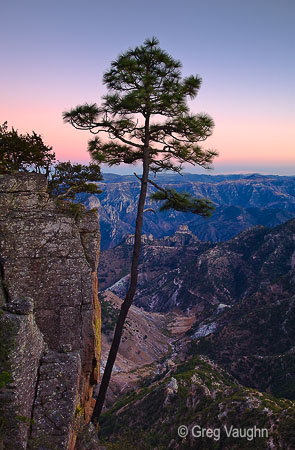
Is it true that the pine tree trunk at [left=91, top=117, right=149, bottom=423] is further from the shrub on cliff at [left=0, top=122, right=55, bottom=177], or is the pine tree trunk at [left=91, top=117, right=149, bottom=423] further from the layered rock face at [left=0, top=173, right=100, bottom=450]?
the shrub on cliff at [left=0, top=122, right=55, bottom=177]

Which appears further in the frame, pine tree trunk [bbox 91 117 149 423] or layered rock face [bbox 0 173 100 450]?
pine tree trunk [bbox 91 117 149 423]

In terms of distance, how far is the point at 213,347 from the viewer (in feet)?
153

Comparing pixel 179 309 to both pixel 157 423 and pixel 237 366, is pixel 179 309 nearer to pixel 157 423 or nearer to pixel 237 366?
pixel 237 366

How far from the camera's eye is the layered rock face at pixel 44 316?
7480 millimetres

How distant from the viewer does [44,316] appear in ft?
33.9

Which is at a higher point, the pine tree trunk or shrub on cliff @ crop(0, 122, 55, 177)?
shrub on cliff @ crop(0, 122, 55, 177)

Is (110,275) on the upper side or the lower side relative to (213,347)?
lower

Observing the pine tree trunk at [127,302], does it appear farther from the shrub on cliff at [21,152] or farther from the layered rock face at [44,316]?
the shrub on cliff at [21,152]

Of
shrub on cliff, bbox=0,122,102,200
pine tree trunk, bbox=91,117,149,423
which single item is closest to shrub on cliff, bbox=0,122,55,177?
shrub on cliff, bbox=0,122,102,200

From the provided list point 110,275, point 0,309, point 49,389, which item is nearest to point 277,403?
point 49,389

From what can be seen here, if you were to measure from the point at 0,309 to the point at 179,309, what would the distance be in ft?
299

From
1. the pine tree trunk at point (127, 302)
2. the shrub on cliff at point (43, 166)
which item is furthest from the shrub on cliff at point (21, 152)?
the pine tree trunk at point (127, 302)

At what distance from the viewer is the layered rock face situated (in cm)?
748

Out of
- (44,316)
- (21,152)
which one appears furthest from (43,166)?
(44,316)
